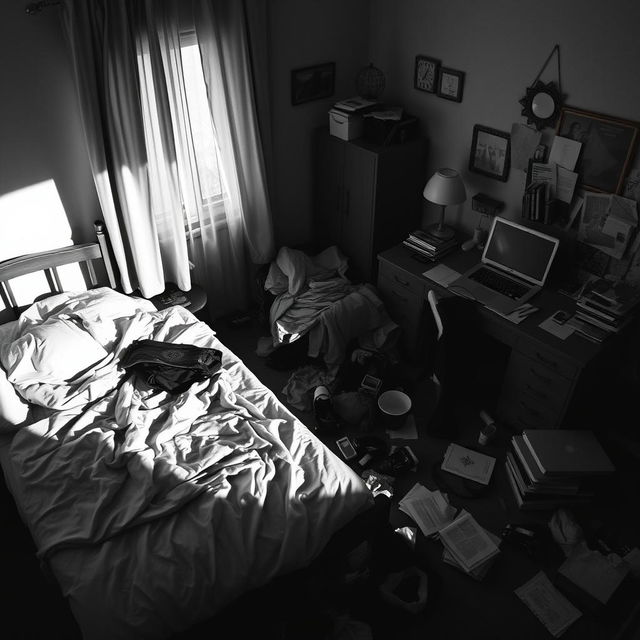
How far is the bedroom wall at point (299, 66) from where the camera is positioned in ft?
11.4

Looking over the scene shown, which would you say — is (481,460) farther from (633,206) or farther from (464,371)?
(633,206)

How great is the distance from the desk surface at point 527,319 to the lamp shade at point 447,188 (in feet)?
1.19

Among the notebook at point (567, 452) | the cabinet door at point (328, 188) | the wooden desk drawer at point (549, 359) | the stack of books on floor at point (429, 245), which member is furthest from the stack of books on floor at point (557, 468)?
the cabinet door at point (328, 188)

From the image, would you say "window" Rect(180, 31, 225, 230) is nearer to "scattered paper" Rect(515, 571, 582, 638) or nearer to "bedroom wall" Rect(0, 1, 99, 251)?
"bedroom wall" Rect(0, 1, 99, 251)

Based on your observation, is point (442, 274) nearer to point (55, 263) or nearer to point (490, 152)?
point (490, 152)

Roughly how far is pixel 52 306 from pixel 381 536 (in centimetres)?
210

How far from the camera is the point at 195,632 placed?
79.1 inches

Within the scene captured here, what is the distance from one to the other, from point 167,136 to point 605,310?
252 centimetres

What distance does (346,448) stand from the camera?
3123 mm

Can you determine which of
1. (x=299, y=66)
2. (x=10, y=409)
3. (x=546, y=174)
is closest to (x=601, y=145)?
(x=546, y=174)

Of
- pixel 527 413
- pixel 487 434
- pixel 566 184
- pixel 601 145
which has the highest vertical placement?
pixel 601 145

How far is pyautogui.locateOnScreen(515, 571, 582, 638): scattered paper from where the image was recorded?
2420mm

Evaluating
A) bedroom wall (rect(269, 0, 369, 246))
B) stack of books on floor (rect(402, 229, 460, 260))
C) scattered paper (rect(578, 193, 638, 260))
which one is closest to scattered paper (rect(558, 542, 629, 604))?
scattered paper (rect(578, 193, 638, 260))

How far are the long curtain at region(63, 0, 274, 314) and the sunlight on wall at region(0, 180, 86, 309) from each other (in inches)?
10.2
